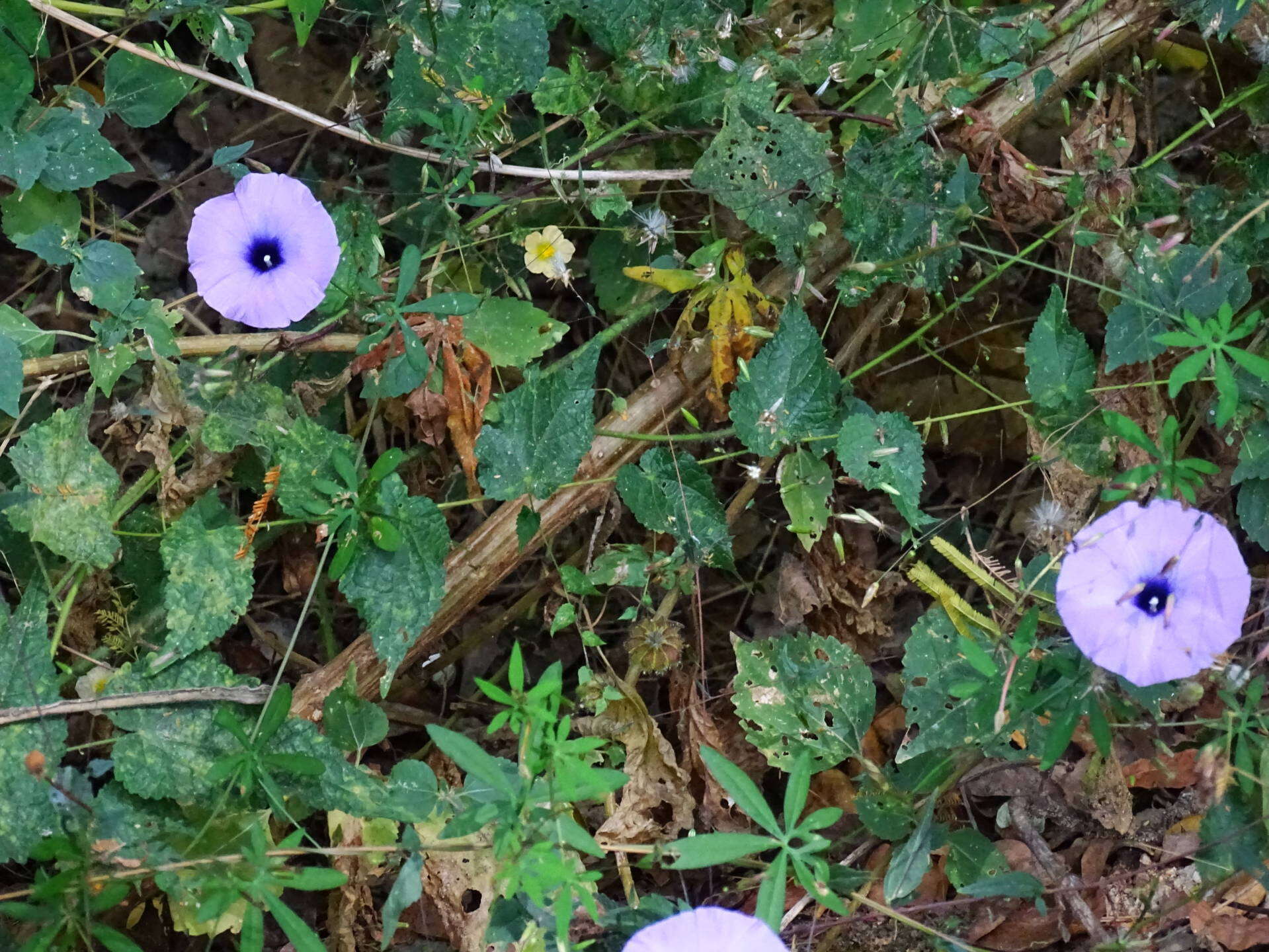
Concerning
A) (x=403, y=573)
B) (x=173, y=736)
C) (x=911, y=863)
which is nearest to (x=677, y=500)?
(x=403, y=573)

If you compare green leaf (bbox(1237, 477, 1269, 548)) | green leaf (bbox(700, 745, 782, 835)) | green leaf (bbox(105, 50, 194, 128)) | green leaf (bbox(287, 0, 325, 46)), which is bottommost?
green leaf (bbox(700, 745, 782, 835))

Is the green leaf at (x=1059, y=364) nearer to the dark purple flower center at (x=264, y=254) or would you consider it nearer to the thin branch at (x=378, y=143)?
the thin branch at (x=378, y=143)

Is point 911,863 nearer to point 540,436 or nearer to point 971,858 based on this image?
point 971,858

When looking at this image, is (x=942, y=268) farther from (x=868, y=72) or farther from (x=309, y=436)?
(x=309, y=436)

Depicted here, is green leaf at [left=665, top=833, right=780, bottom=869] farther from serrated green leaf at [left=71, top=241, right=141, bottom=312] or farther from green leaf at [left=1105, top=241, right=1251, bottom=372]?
serrated green leaf at [left=71, top=241, right=141, bottom=312]

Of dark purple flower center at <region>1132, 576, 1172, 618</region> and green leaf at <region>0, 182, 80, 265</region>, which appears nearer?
dark purple flower center at <region>1132, 576, 1172, 618</region>

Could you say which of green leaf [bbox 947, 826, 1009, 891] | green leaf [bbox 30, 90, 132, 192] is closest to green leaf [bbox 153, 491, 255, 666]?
green leaf [bbox 30, 90, 132, 192]
